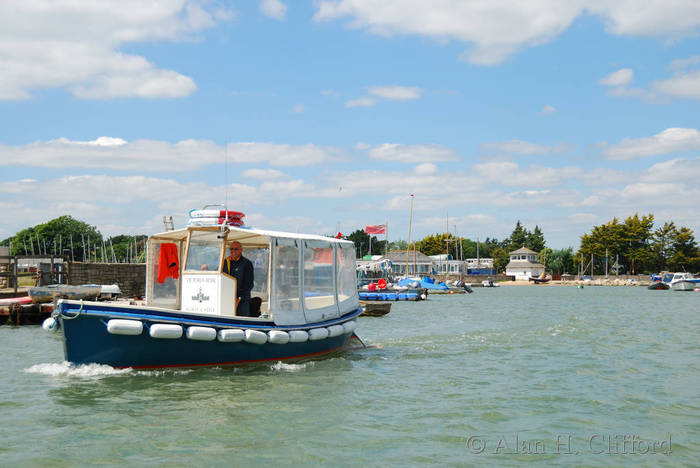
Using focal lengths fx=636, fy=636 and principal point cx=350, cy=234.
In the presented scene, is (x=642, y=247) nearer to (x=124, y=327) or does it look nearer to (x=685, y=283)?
(x=685, y=283)

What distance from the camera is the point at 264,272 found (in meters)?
16.4

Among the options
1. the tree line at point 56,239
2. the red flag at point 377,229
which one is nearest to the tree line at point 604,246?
the tree line at point 56,239

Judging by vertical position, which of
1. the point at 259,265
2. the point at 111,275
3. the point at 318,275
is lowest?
the point at 111,275

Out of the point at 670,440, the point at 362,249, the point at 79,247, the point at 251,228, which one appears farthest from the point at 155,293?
the point at 362,249

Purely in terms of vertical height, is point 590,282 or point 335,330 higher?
point 335,330

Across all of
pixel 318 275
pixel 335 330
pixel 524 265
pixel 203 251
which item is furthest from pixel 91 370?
pixel 524 265

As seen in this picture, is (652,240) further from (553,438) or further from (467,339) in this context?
(553,438)

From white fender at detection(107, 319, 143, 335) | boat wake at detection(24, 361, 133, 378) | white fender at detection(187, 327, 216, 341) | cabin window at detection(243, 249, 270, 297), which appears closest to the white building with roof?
cabin window at detection(243, 249, 270, 297)

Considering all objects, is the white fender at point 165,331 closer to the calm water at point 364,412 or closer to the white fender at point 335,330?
the calm water at point 364,412

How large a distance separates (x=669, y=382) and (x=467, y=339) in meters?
8.83

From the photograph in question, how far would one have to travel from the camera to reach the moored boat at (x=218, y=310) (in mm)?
12125

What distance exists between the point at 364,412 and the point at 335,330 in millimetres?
5411

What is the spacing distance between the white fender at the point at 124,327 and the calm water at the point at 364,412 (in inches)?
38.1

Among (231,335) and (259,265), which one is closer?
(231,335)
